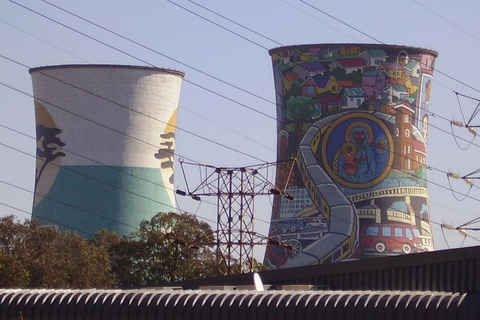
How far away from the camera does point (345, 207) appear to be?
3903cm

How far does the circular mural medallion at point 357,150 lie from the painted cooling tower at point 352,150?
0.12 feet

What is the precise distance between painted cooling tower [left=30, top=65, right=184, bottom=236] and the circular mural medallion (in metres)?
6.50

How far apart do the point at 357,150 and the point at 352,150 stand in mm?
195

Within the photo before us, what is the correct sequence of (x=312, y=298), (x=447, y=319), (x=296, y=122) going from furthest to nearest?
(x=296, y=122)
(x=312, y=298)
(x=447, y=319)

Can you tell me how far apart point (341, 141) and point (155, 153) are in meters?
7.24

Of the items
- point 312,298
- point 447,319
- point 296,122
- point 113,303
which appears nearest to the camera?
point 447,319

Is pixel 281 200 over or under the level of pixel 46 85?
A: under

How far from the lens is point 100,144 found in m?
38.4

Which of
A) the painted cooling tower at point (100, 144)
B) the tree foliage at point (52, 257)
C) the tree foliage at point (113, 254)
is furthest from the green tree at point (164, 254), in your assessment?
the painted cooling tower at point (100, 144)

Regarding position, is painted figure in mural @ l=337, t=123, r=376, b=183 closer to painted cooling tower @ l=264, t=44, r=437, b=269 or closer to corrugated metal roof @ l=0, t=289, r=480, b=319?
painted cooling tower @ l=264, t=44, r=437, b=269

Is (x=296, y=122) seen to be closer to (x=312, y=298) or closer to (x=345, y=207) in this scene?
(x=345, y=207)

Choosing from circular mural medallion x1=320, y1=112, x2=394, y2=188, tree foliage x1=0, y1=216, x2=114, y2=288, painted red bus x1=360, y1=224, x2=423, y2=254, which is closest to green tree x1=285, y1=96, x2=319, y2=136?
Answer: circular mural medallion x1=320, y1=112, x2=394, y2=188

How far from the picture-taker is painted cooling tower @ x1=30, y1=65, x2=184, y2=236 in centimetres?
3822

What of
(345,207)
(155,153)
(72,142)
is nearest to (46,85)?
(72,142)
